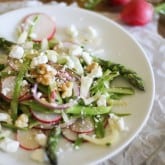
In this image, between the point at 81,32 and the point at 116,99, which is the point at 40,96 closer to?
the point at 116,99

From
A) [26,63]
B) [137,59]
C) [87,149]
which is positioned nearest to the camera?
[87,149]

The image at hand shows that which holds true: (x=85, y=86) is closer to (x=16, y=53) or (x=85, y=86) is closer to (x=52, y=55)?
(x=52, y=55)

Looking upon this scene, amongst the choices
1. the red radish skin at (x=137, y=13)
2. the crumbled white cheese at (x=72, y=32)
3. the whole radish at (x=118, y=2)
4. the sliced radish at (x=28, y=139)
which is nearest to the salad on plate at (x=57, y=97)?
the sliced radish at (x=28, y=139)

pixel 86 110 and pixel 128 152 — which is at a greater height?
pixel 86 110

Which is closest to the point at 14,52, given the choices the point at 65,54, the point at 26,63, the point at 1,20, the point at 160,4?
the point at 26,63

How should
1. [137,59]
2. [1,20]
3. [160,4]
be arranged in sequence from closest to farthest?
[137,59] → [1,20] → [160,4]

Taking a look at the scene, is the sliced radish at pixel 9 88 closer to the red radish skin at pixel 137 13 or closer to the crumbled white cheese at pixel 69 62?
the crumbled white cheese at pixel 69 62
